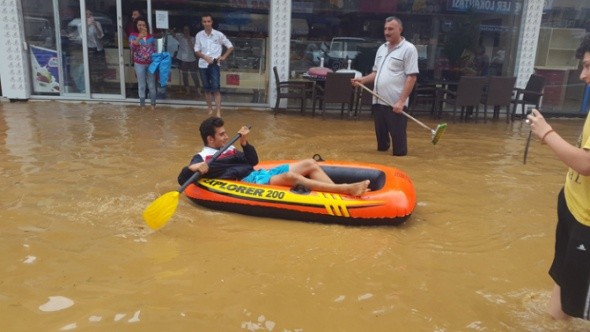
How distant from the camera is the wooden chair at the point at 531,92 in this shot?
9.75 metres

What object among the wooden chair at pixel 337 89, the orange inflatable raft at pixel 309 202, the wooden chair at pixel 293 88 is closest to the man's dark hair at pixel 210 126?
the orange inflatable raft at pixel 309 202

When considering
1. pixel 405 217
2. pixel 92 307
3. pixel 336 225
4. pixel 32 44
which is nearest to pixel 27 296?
pixel 92 307

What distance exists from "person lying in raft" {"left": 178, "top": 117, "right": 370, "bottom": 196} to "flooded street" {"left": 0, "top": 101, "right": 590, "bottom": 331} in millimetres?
353

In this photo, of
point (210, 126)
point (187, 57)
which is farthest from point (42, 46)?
point (210, 126)

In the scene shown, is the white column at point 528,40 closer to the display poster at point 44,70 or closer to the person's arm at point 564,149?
the person's arm at point 564,149

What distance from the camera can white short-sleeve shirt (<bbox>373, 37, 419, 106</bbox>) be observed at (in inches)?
246

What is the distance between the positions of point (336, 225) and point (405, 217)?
1.85 ft

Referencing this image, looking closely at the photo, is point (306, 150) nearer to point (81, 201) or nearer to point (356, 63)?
point (81, 201)

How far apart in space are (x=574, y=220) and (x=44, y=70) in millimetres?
10172

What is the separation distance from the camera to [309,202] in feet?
13.6

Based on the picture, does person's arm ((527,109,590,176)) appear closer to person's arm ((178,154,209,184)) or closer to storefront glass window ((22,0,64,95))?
person's arm ((178,154,209,184))

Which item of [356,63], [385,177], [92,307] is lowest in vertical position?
[92,307]

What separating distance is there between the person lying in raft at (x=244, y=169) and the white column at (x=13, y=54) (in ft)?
22.9

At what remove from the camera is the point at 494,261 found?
12.0 feet
